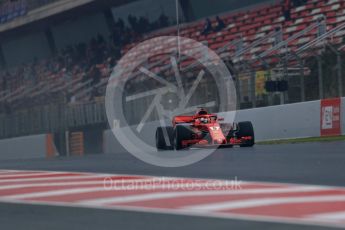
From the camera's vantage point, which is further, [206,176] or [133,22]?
[133,22]

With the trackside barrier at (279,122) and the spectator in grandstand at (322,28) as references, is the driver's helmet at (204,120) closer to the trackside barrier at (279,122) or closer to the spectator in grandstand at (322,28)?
the trackside barrier at (279,122)

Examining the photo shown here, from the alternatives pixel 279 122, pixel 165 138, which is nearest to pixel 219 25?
pixel 279 122

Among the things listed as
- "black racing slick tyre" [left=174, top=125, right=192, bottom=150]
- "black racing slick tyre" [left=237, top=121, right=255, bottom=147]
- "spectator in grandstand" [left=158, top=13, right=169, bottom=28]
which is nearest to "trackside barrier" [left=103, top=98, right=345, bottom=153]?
"black racing slick tyre" [left=237, top=121, right=255, bottom=147]

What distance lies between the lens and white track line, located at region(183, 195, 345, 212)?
5.59m

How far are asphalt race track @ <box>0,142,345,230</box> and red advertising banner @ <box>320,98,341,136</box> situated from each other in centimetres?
549

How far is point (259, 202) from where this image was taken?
5832mm

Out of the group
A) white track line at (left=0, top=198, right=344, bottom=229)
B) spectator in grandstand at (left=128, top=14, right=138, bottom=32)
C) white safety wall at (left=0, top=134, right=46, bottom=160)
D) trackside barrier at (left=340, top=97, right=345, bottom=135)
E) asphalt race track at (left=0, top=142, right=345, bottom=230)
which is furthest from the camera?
spectator in grandstand at (left=128, top=14, right=138, bottom=32)

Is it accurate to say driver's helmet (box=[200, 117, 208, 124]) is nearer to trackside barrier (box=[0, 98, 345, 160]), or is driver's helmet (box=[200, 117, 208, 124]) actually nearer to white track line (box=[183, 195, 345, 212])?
trackside barrier (box=[0, 98, 345, 160])

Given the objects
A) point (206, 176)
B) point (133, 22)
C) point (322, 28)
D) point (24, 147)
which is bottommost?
point (24, 147)

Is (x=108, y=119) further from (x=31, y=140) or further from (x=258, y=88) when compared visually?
(x=258, y=88)

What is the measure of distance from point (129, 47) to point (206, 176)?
82.1 feet

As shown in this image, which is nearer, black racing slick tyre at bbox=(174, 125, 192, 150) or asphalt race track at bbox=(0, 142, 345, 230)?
asphalt race track at bbox=(0, 142, 345, 230)

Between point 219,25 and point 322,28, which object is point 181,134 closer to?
point 322,28

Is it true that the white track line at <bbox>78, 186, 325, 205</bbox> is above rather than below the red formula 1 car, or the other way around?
below
